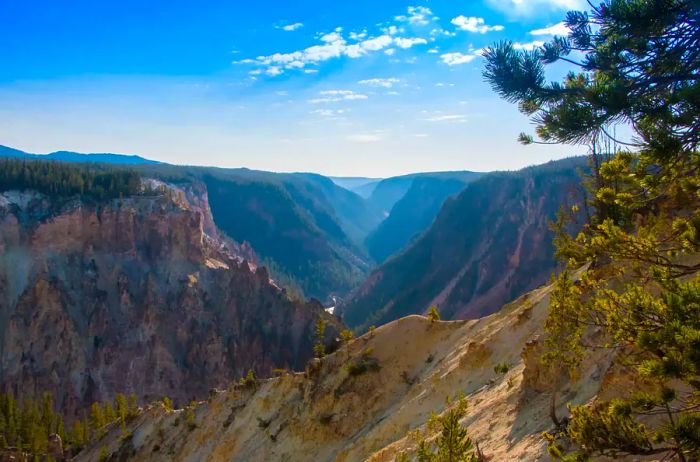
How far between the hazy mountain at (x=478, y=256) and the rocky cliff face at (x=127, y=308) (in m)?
45.3

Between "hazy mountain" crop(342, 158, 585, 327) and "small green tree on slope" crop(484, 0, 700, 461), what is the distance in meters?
95.3

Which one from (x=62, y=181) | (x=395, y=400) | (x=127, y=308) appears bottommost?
(x=127, y=308)

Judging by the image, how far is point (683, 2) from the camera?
7098mm

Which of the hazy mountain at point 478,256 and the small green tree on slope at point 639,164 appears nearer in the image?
the small green tree on slope at point 639,164

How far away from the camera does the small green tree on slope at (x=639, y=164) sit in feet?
19.6

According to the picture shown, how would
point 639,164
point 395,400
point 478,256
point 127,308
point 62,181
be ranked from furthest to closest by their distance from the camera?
point 478,256 < point 62,181 < point 127,308 < point 395,400 < point 639,164

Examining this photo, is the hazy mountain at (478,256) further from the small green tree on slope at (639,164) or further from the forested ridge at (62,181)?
the small green tree on slope at (639,164)

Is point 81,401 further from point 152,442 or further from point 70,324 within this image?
point 152,442

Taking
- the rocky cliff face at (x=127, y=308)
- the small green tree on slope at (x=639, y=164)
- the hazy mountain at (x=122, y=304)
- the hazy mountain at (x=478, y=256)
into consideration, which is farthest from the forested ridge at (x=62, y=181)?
the small green tree on slope at (x=639, y=164)

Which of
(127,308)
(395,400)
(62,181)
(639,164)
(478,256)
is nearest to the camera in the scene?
(639,164)

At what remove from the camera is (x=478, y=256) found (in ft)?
405


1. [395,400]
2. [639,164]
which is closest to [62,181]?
[395,400]

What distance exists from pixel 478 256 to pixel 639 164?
11883 centimetres

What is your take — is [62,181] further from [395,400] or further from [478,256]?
[478,256]
